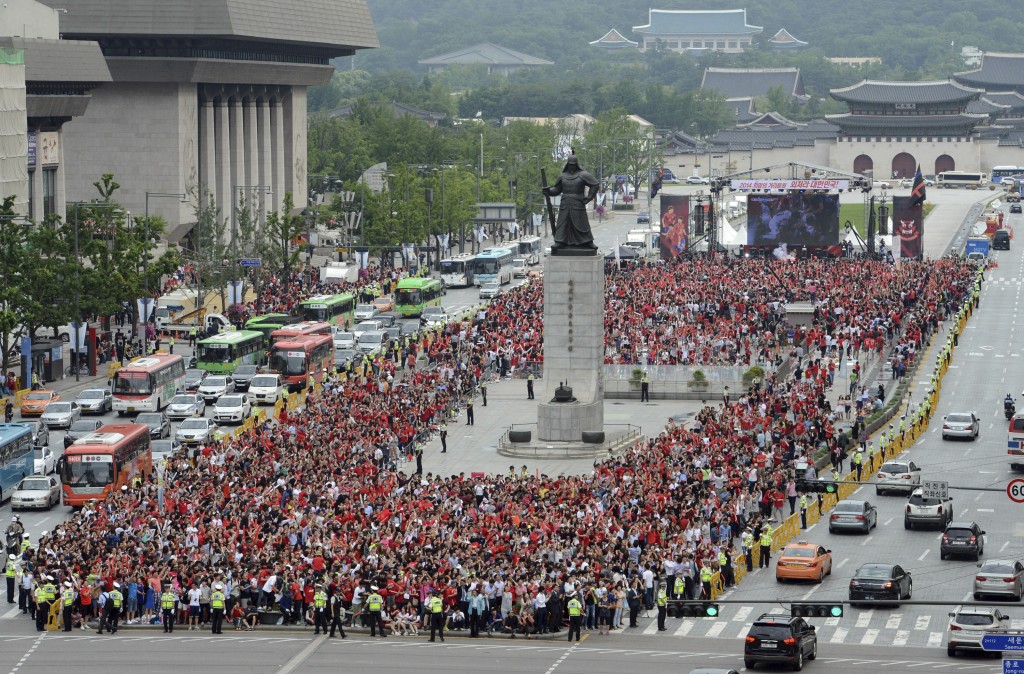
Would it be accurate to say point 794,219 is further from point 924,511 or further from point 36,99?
point 924,511

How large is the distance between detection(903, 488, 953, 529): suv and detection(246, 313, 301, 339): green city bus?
138 feet

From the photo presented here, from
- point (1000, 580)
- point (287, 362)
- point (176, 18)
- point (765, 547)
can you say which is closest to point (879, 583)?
point (1000, 580)

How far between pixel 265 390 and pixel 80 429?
1362cm

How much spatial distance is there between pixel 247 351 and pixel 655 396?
1798 centimetres

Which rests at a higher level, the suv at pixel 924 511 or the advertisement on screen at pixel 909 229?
the advertisement on screen at pixel 909 229

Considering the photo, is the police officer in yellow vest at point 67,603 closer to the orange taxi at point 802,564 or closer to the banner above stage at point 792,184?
the orange taxi at point 802,564

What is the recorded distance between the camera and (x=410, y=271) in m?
138

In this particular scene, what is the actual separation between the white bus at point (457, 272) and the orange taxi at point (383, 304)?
52.3ft

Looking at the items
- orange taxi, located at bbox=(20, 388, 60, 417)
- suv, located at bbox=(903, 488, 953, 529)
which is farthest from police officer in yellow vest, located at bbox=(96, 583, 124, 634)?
orange taxi, located at bbox=(20, 388, 60, 417)

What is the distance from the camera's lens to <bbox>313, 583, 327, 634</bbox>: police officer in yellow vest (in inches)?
1953

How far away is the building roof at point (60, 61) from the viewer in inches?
4387

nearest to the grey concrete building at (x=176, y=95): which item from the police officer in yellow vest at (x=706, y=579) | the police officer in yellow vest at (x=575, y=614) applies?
the police officer in yellow vest at (x=706, y=579)

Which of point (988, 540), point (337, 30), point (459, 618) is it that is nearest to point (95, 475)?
point (459, 618)

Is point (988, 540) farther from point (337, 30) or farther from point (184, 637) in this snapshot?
point (337, 30)
